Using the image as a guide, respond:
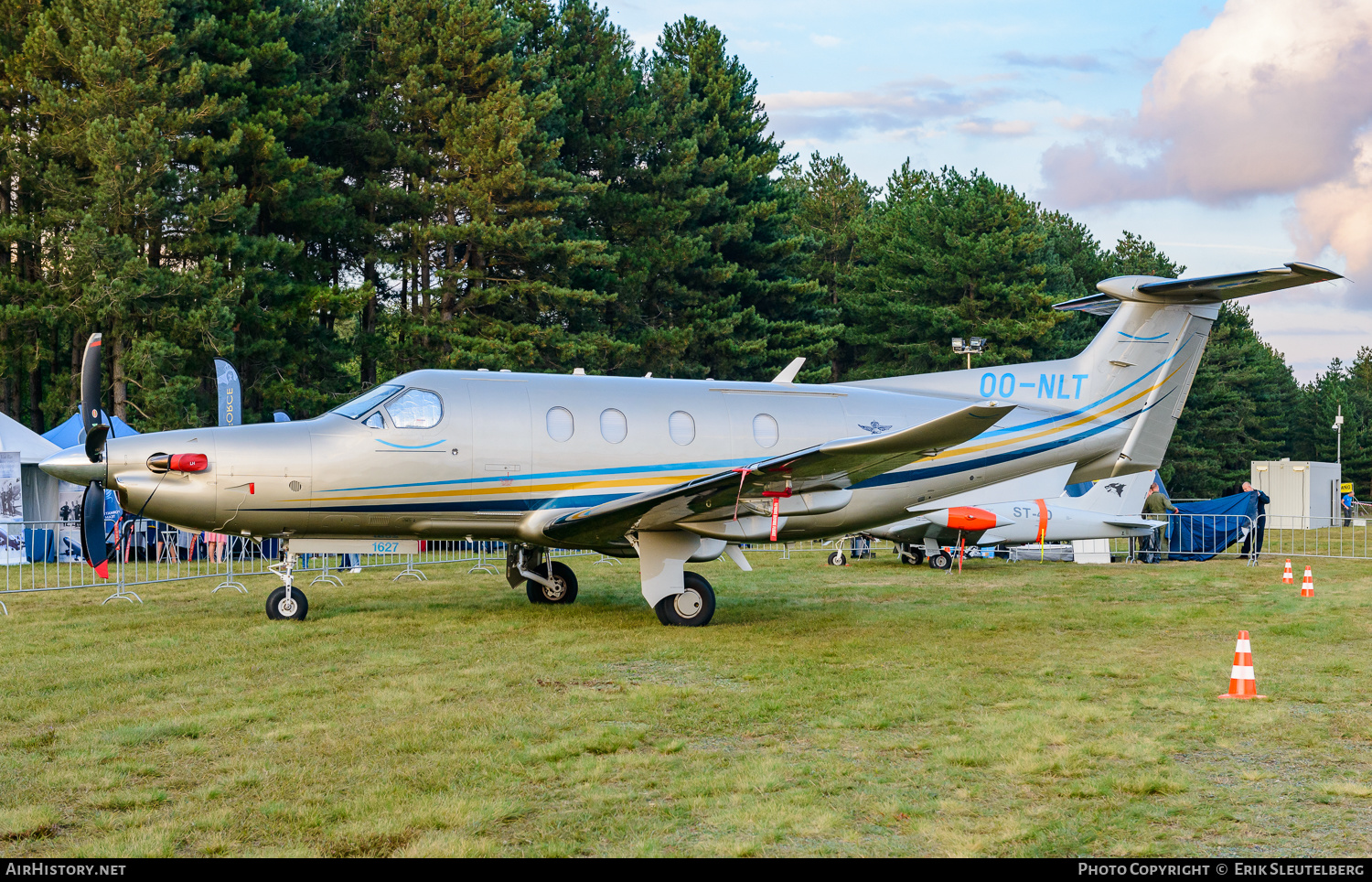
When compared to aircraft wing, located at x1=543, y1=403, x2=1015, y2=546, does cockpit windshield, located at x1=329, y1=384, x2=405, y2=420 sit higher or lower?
higher

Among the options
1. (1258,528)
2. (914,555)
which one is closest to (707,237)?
(914,555)

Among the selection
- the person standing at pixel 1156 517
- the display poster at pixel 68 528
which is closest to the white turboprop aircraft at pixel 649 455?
the person standing at pixel 1156 517

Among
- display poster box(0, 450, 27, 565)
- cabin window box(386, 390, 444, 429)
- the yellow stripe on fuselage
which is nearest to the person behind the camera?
the yellow stripe on fuselage

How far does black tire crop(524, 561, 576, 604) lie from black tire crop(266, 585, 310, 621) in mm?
3060

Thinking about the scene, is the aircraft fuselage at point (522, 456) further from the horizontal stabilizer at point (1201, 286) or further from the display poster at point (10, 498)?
the display poster at point (10, 498)

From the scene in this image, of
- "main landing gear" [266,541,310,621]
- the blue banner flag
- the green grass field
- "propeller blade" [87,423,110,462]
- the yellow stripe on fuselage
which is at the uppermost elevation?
the blue banner flag

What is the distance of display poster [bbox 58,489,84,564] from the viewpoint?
2269 centimetres

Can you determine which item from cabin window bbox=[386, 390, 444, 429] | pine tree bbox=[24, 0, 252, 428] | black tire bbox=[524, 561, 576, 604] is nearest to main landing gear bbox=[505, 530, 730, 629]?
black tire bbox=[524, 561, 576, 604]

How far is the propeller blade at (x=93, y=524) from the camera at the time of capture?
11.4m

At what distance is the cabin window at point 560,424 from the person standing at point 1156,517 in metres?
16.1

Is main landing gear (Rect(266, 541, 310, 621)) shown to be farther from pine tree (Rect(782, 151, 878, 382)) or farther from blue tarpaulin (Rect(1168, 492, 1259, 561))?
pine tree (Rect(782, 151, 878, 382))

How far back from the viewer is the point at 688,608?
12070 millimetres

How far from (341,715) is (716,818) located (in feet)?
11.1

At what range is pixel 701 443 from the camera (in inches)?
499
